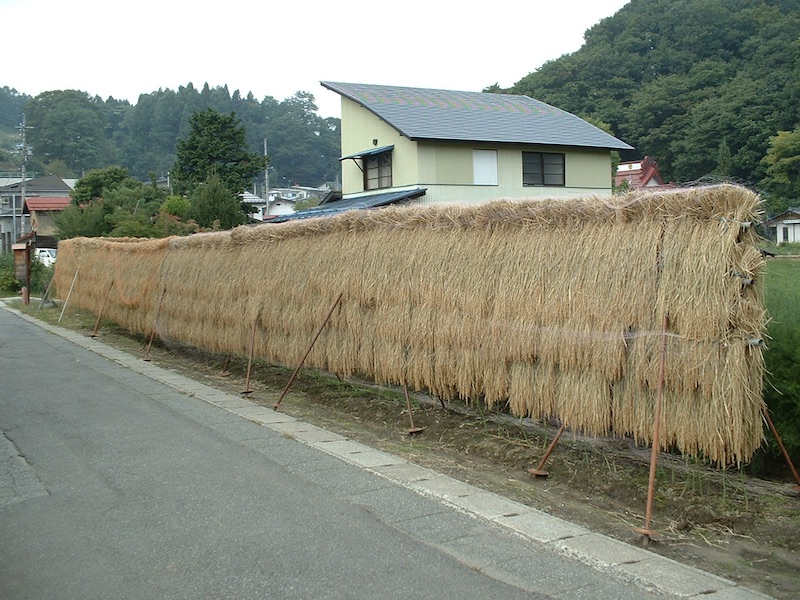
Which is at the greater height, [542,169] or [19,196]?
[19,196]

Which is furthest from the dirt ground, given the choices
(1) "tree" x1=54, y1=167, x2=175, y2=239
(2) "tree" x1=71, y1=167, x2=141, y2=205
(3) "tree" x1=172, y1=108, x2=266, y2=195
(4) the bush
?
(2) "tree" x1=71, y1=167, x2=141, y2=205

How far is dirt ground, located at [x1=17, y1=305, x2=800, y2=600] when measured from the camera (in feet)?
18.6

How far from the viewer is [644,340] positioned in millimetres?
6492

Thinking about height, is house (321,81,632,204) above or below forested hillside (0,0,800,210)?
below

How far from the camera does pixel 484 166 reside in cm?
2856

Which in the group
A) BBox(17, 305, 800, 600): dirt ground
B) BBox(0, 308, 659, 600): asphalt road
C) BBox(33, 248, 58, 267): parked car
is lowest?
BBox(17, 305, 800, 600): dirt ground

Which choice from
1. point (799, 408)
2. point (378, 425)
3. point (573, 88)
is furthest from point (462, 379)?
point (573, 88)

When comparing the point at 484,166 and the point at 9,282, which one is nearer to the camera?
the point at 484,166

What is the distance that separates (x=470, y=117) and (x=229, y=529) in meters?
26.4

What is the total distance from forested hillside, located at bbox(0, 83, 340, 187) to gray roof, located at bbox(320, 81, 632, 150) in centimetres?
8825

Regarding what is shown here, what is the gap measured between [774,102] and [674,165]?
6130 mm

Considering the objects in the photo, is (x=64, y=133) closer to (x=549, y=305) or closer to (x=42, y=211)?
(x=42, y=211)

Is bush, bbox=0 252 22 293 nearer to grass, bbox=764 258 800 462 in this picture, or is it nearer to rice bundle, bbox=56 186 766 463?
rice bundle, bbox=56 186 766 463

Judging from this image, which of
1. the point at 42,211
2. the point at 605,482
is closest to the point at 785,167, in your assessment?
the point at 605,482
